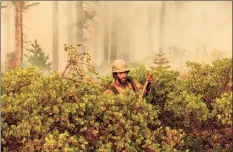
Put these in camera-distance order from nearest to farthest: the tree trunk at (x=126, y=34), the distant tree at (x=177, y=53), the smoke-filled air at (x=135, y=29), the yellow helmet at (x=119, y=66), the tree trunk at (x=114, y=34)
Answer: the yellow helmet at (x=119, y=66) < the tree trunk at (x=114, y=34) < the distant tree at (x=177, y=53) < the smoke-filled air at (x=135, y=29) < the tree trunk at (x=126, y=34)

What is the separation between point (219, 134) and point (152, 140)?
302 cm

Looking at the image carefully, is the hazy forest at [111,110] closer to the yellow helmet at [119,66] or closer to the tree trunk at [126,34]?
the yellow helmet at [119,66]

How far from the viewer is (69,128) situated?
600 centimetres

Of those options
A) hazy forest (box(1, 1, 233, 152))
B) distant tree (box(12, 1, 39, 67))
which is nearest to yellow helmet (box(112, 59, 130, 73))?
hazy forest (box(1, 1, 233, 152))

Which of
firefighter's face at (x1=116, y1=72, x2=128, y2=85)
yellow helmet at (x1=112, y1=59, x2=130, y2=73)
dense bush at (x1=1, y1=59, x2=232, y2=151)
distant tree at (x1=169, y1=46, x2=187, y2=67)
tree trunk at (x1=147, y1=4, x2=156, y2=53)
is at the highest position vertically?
tree trunk at (x1=147, y1=4, x2=156, y2=53)

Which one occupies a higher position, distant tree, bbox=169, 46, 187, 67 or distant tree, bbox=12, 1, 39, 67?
Answer: distant tree, bbox=12, 1, 39, 67

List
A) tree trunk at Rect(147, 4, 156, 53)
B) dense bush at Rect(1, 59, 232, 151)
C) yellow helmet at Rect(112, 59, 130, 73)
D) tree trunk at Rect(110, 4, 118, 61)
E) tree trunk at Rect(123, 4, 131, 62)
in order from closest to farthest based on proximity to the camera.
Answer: dense bush at Rect(1, 59, 232, 151)
yellow helmet at Rect(112, 59, 130, 73)
tree trunk at Rect(110, 4, 118, 61)
tree trunk at Rect(123, 4, 131, 62)
tree trunk at Rect(147, 4, 156, 53)

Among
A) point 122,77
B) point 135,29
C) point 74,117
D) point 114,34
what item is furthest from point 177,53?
point 74,117

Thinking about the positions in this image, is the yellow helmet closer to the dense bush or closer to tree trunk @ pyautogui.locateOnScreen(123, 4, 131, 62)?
the dense bush

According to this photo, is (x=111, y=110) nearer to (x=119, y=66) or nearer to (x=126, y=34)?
(x=119, y=66)

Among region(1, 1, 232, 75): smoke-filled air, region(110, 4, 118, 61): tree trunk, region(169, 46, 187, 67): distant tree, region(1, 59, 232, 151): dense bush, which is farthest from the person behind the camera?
region(1, 1, 232, 75): smoke-filled air

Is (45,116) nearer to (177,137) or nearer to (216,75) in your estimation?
(177,137)

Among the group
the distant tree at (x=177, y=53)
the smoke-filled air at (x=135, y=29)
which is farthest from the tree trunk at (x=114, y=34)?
the distant tree at (x=177, y=53)

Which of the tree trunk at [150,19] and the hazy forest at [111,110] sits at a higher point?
the tree trunk at [150,19]
